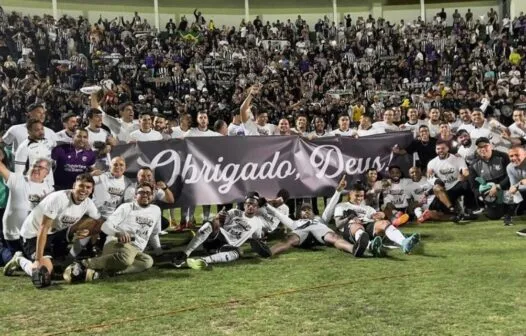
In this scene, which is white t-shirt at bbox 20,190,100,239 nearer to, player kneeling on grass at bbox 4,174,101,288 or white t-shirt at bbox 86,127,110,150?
player kneeling on grass at bbox 4,174,101,288

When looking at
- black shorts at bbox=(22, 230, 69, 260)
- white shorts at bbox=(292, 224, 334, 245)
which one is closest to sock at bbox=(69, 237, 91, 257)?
black shorts at bbox=(22, 230, 69, 260)

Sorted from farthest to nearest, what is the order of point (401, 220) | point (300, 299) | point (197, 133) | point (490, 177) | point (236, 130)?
point (236, 130)
point (490, 177)
point (197, 133)
point (401, 220)
point (300, 299)

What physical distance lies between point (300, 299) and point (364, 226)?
2.81 metres

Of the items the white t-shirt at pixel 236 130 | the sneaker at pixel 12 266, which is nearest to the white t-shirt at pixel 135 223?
the sneaker at pixel 12 266

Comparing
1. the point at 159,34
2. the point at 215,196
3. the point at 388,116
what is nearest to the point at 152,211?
the point at 215,196

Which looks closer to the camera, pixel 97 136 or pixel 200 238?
pixel 200 238

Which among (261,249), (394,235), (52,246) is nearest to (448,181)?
(394,235)

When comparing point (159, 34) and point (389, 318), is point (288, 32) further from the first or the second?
point (389, 318)

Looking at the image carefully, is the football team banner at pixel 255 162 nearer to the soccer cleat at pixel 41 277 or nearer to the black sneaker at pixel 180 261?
the black sneaker at pixel 180 261

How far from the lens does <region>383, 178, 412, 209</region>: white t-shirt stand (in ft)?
33.0

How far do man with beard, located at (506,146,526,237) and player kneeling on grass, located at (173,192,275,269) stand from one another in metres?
4.06

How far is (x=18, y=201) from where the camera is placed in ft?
23.4

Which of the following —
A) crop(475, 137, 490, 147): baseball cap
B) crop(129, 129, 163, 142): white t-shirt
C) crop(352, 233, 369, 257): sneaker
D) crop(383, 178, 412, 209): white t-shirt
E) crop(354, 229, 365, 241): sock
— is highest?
crop(129, 129, 163, 142): white t-shirt

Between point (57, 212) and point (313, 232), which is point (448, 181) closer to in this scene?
point (313, 232)
